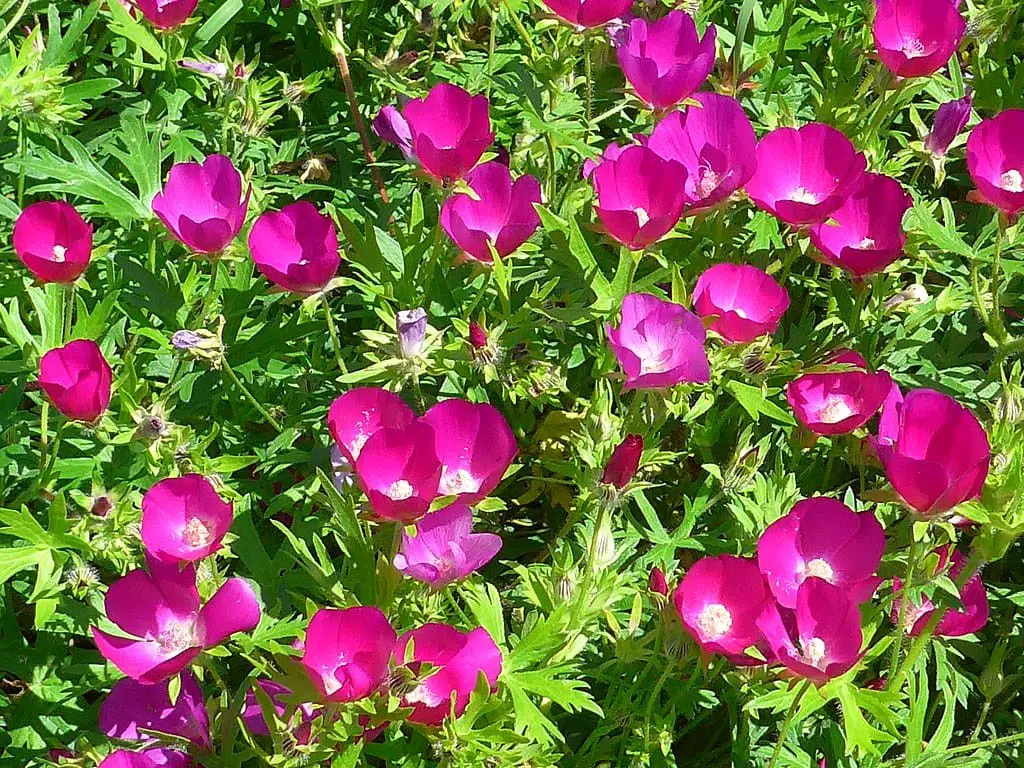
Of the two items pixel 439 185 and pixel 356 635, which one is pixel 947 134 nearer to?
pixel 439 185

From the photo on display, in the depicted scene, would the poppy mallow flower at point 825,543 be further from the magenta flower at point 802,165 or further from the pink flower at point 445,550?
the magenta flower at point 802,165

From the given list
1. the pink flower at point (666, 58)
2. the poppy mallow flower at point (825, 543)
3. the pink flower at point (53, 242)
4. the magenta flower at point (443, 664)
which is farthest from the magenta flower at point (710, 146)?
the pink flower at point (53, 242)

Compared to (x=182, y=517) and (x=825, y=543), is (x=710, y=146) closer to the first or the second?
(x=825, y=543)

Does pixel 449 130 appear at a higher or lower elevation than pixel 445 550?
higher

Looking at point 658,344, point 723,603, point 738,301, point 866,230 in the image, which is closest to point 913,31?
point 866,230

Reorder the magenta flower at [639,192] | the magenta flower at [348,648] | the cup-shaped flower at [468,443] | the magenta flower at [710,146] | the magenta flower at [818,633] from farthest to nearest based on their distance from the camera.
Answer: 1. the magenta flower at [710,146]
2. the magenta flower at [639,192]
3. the cup-shaped flower at [468,443]
4. the magenta flower at [818,633]
5. the magenta flower at [348,648]

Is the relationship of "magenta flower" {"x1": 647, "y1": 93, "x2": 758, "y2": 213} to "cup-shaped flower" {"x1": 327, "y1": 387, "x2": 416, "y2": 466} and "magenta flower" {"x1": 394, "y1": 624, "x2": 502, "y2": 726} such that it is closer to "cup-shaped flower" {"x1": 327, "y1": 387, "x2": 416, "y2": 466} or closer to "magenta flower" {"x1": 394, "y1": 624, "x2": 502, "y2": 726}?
"cup-shaped flower" {"x1": 327, "y1": 387, "x2": 416, "y2": 466}

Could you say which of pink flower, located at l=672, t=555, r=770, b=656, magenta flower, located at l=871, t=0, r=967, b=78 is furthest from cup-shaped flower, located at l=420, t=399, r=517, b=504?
magenta flower, located at l=871, t=0, r=967, b=78
